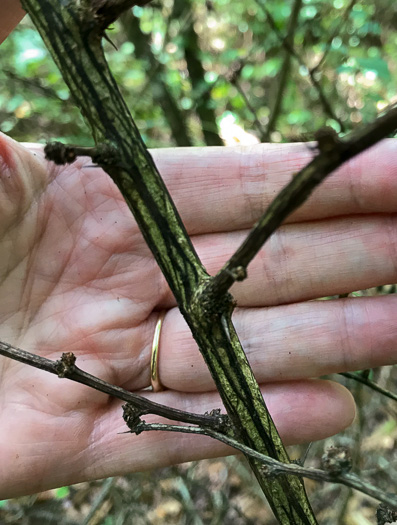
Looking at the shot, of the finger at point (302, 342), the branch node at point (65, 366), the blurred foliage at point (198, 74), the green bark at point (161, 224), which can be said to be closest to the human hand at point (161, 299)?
the finger at point (302, 342)

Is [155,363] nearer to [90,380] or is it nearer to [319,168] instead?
[90,380]

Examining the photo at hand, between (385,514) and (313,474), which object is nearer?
(313,474)

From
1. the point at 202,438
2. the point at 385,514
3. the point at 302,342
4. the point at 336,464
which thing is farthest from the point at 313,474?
the point at 202,438

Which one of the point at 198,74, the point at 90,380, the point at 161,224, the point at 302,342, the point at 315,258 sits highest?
the point at 198,74

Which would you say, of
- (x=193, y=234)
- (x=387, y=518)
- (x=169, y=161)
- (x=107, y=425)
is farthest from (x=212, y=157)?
A: (x=387, y=518)

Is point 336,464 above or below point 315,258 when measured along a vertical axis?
below

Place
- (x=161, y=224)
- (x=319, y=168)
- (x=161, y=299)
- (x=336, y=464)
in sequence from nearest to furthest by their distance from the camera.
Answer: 1. (x=319, y=168)
2. (x=336, y=464)
3. (x=161, y=224)
4. (x=161, y=299)

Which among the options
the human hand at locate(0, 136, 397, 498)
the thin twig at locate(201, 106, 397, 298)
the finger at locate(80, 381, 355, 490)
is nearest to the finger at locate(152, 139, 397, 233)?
the human hand at locate(0, 136, 397, 498)
